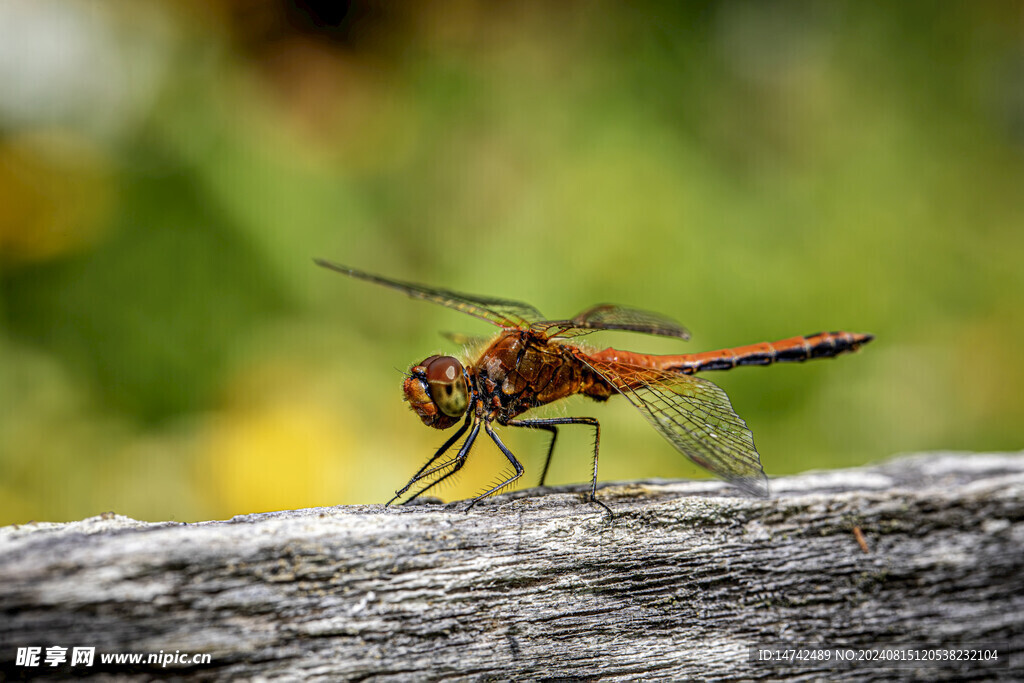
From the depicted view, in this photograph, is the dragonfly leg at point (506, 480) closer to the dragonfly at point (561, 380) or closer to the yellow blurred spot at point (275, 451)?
the dragonfly at point (561, 380)

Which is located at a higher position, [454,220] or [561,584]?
[454,220]

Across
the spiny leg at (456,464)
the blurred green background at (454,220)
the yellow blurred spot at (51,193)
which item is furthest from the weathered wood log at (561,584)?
the yellow blurred spot at (51,193)

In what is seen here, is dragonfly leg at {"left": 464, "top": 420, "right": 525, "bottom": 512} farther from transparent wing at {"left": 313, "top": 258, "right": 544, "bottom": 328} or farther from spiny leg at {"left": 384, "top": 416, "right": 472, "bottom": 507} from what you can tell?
transparent wing at {"left": 313, "top": 258, "right": 544, "bottom": 328}

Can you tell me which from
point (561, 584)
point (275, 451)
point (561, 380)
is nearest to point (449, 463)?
point (561, 380)

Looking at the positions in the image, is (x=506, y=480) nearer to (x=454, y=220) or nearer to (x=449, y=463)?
(x=449, y=463)

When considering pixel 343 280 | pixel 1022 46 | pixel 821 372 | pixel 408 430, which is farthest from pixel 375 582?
pixel 1022 46

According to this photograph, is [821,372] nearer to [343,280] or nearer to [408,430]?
[408,430]

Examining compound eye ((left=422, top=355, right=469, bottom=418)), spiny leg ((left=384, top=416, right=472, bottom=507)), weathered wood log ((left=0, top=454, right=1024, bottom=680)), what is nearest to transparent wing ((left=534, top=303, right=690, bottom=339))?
compound eye ((left=422, top=355, right=469, bottom=418))
